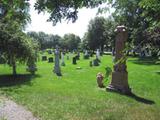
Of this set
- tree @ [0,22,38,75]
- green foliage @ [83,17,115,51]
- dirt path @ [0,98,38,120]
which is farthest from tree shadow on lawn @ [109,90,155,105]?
green foliage @ [83,17,115,51]

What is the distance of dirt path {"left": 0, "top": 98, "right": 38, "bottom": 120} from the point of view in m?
10.3

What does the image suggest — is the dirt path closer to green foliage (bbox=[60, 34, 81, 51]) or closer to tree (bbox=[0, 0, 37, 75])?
tree (bbox=[0, 0, 37, 75])

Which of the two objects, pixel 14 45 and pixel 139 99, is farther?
pixel 14 45

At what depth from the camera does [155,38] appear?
9.46 feet

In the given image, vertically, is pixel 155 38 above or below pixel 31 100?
above

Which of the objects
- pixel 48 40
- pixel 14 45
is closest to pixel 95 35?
pixel 48 40

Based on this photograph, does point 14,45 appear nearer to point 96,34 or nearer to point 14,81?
point 14,81

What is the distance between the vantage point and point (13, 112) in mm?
11008

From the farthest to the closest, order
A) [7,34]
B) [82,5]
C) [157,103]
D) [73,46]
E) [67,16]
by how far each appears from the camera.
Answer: [73,46]
[7,34]
[157,103]
[82,5]
[67,16]

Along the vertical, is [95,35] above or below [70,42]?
above

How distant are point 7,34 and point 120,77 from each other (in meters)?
7.83

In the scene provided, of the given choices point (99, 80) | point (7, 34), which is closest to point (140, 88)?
point (99, 80)

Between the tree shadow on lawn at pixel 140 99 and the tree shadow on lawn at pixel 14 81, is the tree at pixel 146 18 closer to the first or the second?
the tree shadow on lawn at pixel 140 99

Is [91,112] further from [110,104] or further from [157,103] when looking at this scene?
[157,103]
